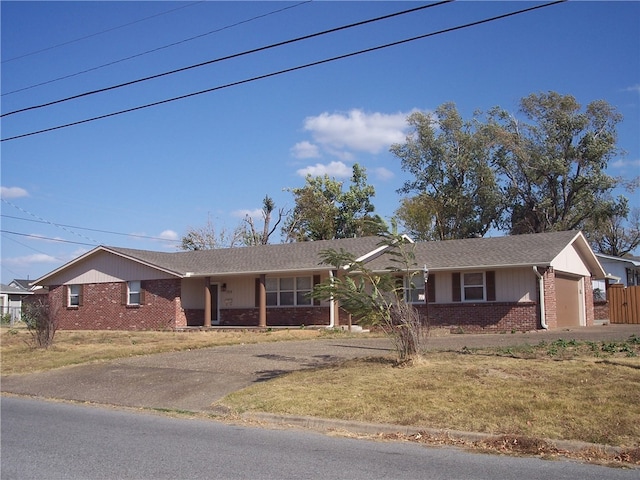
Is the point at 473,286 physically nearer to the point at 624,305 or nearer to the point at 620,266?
the point at 624,305

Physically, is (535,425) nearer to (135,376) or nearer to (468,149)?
(135,376)

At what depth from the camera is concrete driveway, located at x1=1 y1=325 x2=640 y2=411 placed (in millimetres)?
13312

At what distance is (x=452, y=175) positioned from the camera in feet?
161

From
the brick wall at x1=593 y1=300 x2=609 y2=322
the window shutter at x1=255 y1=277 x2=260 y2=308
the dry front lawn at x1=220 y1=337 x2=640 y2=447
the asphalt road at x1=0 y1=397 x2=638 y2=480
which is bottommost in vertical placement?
the asphalt road at x1=0 y1=397 x2=638 y2=480

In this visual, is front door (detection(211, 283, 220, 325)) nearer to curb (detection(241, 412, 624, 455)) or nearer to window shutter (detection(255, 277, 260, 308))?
window shutter (detection(255, 277, 260, 308))

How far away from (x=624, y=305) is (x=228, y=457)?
27.5 metres

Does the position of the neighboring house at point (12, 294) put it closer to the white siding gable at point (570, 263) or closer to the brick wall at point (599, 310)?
the brick wall at point (599, 310)

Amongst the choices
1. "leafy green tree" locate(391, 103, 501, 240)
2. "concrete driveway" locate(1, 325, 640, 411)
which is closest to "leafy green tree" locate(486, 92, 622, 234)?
"leafy green tree" locate(391, 103, 501, 240)

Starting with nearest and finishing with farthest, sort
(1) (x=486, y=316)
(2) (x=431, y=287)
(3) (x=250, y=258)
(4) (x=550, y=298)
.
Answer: (4) (x=550, y=298), (1) (x=486, y=316), (2) (x=431, y=287), (3) (x=250, y=258)

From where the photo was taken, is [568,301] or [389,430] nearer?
[389,430]

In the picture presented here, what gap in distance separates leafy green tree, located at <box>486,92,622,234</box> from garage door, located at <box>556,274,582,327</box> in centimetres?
1690

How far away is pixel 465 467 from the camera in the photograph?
7.63m

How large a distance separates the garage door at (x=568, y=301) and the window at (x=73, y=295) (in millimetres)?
23680

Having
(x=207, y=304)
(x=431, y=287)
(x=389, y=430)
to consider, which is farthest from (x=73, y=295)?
(x=389, y=430)
